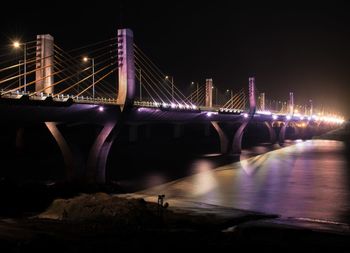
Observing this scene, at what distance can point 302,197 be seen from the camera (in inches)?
1192

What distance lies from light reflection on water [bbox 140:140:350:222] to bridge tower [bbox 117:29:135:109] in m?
6.46

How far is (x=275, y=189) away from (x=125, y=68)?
13.4m

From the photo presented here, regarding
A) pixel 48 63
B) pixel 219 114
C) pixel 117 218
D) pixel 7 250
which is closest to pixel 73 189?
pixel 48 63

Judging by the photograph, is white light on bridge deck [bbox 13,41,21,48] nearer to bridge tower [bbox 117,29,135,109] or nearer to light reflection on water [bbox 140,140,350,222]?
bridge tower [bbox 117,29,135,109]

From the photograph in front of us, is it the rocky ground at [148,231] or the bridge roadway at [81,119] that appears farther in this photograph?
the bridge roadway at [81,119]

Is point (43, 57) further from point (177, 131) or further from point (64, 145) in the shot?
point (177, 131)

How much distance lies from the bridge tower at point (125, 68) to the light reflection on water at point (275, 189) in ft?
21.2

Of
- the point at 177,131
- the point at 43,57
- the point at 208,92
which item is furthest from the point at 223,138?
the point at 43,57

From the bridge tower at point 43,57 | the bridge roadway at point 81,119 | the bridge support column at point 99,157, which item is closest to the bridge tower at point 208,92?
the bridge roadway at point 81,119

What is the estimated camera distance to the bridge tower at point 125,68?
107ft

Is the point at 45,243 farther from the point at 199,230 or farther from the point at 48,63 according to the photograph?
the point at 48,63

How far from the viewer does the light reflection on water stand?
86.5 feet

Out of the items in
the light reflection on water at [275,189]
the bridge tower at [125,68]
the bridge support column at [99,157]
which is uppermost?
the bridge tower at [125,68]

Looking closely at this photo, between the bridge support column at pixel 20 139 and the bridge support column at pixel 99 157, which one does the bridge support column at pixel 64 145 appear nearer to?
the bridge support column at pixel 99 157
